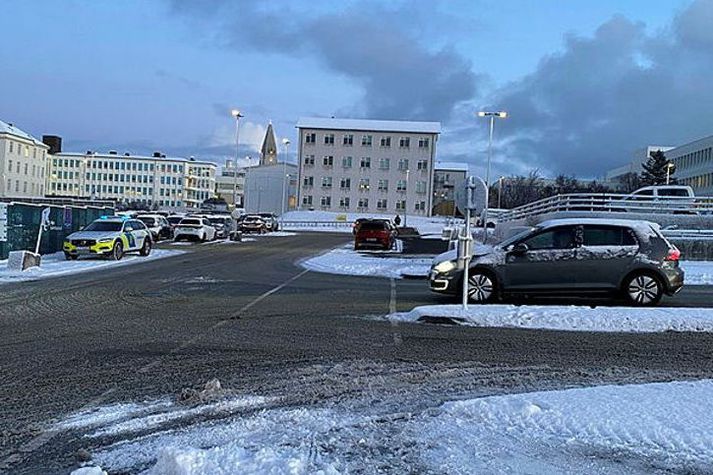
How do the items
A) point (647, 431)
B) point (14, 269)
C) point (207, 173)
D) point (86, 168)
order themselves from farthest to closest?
point (207, 173) < point (86, 168) < point (14, 269) < point (647, 431)

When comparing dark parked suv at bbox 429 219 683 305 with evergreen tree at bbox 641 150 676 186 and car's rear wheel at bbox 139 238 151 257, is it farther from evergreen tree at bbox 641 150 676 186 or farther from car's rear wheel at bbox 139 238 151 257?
evergreen tree at bbox 641 150 676 186

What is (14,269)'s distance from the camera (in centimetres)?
2006

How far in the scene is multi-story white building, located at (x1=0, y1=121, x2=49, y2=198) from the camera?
4021 inches

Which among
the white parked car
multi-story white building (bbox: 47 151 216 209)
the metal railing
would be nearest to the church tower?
multi-story white building (bbox: 47 151 216 209)

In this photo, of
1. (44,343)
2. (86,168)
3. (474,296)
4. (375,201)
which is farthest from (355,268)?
(86,168)

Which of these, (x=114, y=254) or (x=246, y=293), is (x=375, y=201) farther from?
(x=246, y=293)

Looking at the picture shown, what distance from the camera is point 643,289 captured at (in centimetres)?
1364

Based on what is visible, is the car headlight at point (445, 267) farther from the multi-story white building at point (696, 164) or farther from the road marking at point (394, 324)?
the multi-story white building at point (696, 164)

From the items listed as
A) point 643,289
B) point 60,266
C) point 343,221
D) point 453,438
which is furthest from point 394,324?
point 343,221

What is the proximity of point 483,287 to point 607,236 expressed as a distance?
2.71 meters

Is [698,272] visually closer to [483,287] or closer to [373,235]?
[483,287]

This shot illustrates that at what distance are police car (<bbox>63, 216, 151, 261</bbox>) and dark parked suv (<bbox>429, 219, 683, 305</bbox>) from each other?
15.9m

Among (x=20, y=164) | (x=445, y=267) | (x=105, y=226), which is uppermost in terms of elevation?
(x=20, y=164)

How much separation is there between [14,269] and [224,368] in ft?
49.5
